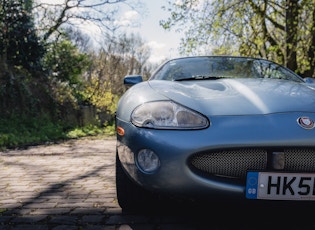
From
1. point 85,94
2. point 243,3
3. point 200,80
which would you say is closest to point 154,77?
point 200,80

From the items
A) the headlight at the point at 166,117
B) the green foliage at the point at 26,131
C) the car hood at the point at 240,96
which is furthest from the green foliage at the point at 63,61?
the headlight at the point at 166,117

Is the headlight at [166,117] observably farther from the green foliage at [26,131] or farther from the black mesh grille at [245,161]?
the green foliage at [26,131]

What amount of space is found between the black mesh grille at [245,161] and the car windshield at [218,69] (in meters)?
1.18

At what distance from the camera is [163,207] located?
98.4 inches

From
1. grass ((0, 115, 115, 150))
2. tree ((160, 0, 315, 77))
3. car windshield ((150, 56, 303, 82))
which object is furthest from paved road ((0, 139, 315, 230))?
tree ((160, 0, 315, 77))

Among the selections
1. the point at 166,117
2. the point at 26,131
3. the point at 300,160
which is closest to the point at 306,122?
the point at 300,160

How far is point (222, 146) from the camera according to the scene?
1.78 metres

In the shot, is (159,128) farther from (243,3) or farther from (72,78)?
(72,78)

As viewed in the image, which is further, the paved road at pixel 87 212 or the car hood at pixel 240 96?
the paved road at pixel 87 212

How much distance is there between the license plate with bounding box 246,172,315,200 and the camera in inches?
70.9

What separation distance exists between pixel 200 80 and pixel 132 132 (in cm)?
102

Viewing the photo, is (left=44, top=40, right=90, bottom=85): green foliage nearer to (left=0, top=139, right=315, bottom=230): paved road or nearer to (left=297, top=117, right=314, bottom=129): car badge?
(left=0, top=139, right=315, bottom=230): paved road

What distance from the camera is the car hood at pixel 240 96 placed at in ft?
6.50

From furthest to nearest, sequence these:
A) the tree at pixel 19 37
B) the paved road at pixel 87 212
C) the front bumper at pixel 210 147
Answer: the tree at pixel 19 37 → the paved road at pixel 87 212 → the front bumper at pixel 210 147
